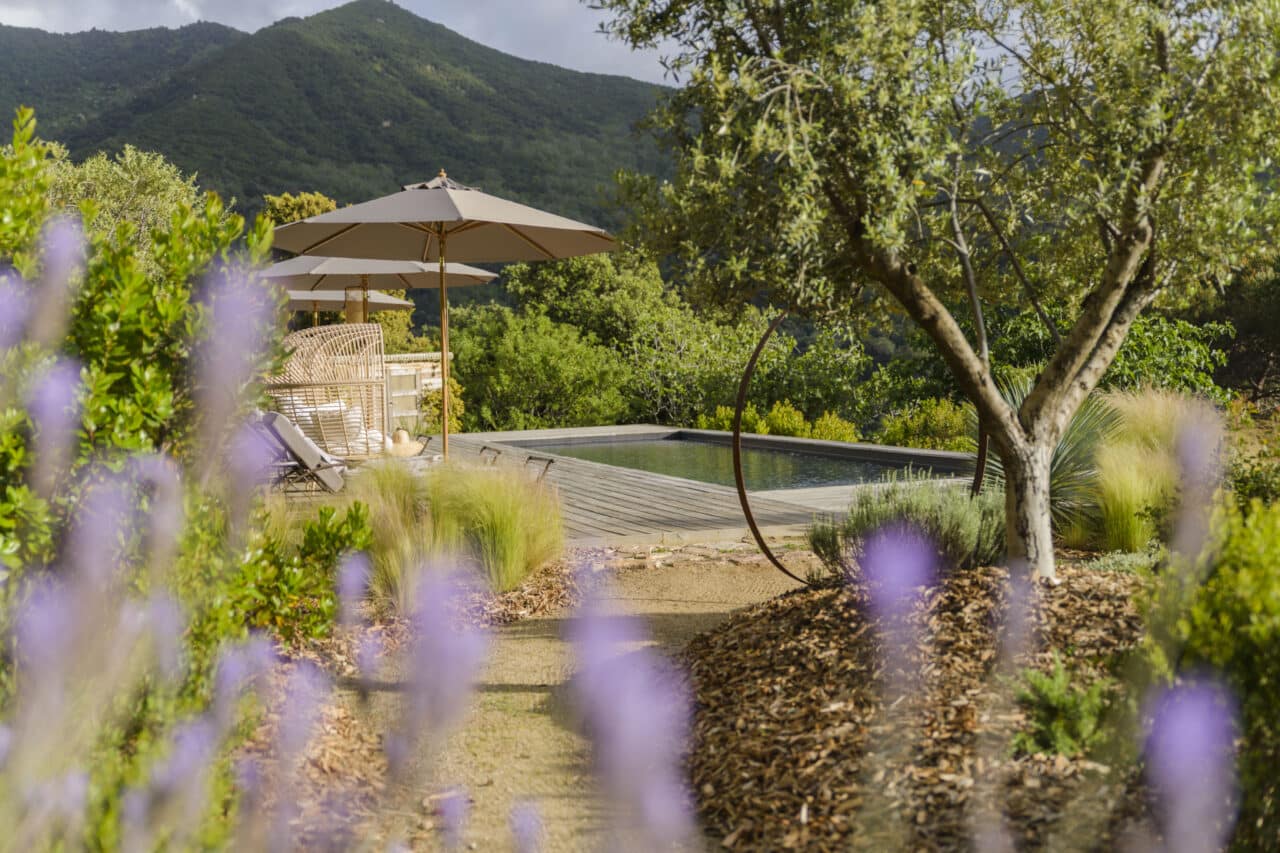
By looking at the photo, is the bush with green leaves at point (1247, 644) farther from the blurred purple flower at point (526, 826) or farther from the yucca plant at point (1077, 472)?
the yucca plant at point (1077, 472)

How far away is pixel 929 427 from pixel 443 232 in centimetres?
676

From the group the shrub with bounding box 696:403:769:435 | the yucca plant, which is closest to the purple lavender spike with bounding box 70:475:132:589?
the yucca plant

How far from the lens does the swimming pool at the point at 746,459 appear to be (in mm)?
10148

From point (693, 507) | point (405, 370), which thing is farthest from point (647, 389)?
point (693, 507)

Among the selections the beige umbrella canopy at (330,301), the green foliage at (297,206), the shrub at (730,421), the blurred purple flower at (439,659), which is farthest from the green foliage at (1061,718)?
the green foliage at (297,206)

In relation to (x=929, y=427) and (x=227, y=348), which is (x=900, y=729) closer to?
(x=227, y=348)

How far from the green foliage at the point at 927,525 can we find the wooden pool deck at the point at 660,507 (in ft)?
4.93

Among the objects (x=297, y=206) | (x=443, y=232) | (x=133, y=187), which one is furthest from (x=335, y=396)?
(x=297, y=206)

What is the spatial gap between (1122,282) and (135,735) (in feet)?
10.6

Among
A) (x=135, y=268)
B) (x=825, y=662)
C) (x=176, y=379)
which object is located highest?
(x=135, y=268)

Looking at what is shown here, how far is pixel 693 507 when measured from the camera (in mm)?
7238

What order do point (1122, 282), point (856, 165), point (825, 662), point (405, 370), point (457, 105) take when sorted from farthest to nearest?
point (457, 105), point (405, 370), point (1122, 282), point (825, 662), point (856, 165)

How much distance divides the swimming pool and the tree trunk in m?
5.23

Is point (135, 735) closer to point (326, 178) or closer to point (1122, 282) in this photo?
point (1122, 282)
